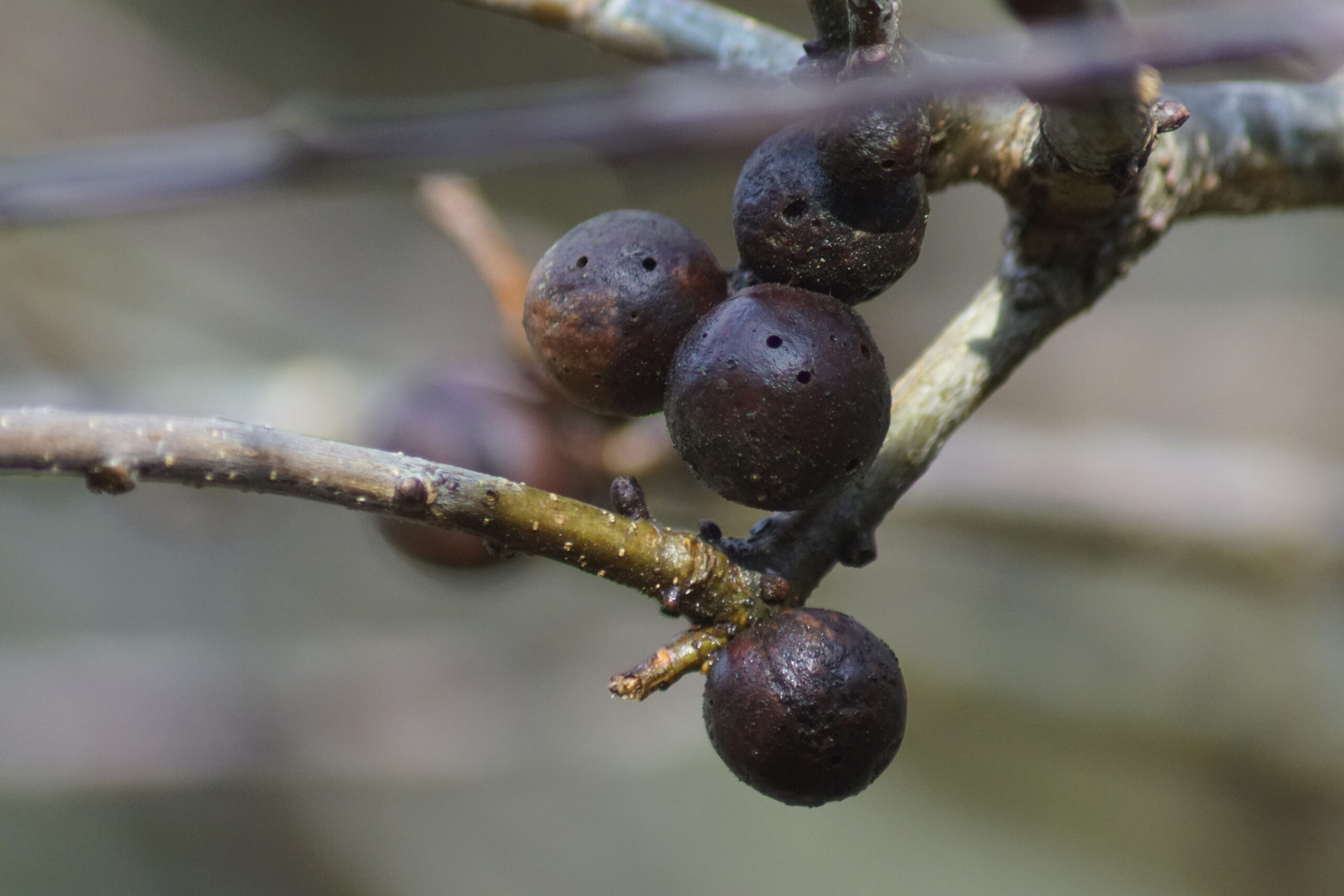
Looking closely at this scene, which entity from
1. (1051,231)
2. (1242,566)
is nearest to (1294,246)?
(1242,566)

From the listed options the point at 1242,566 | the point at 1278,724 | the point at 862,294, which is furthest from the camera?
the point at 1278,724

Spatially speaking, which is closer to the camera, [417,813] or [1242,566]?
[1242,566]

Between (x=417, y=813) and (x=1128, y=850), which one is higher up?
(x=1128, y=850)

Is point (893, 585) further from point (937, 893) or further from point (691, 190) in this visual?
point (691, 190)

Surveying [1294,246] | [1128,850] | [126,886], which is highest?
[1294,246]

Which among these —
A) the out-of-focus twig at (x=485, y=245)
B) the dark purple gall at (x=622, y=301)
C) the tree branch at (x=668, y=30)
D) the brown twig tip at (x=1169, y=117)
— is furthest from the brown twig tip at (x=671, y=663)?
the out-of-focus twig at (x=485, y=245)

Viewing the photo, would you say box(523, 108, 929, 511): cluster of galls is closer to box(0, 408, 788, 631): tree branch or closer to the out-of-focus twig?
box(0, 408, 788, 631): tree branch

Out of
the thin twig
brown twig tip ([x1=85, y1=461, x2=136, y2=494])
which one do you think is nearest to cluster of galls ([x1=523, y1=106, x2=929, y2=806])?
the thin twig
